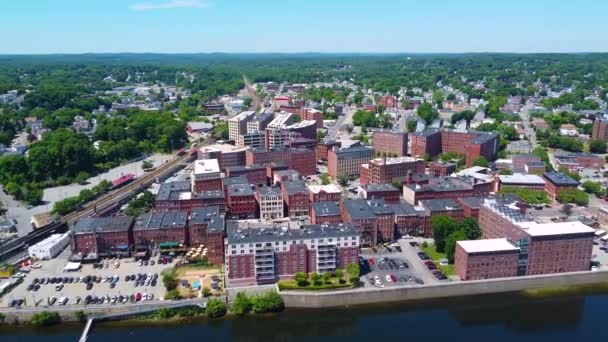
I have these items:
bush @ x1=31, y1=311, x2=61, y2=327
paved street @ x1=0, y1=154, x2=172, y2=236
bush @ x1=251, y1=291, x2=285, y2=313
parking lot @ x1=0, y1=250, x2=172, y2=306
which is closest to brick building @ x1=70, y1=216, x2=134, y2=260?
parking lot @ x1=0, y1=250, x2=172, y2=306

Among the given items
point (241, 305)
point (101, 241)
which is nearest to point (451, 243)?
point (241, 305)

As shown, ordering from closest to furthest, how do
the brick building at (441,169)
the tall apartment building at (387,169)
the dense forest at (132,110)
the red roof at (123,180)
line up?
the tall apartment building at (387,169), the red roof at (123,180), the brick building at (441,169), the dense forest at (132,110)

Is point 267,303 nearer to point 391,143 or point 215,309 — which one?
point 215,309

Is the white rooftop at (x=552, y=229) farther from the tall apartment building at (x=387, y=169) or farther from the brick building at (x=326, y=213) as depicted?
the tall apartment building at (x=387, y=169)

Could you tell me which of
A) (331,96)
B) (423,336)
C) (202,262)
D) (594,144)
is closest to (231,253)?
(202,262)

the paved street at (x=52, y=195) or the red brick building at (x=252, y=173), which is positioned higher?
the red brick building at (x=252, y=173)

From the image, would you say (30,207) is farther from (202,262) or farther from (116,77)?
(116,77)

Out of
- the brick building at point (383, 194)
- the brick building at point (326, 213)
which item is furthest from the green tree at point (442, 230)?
the brick building at point (326, 213)
